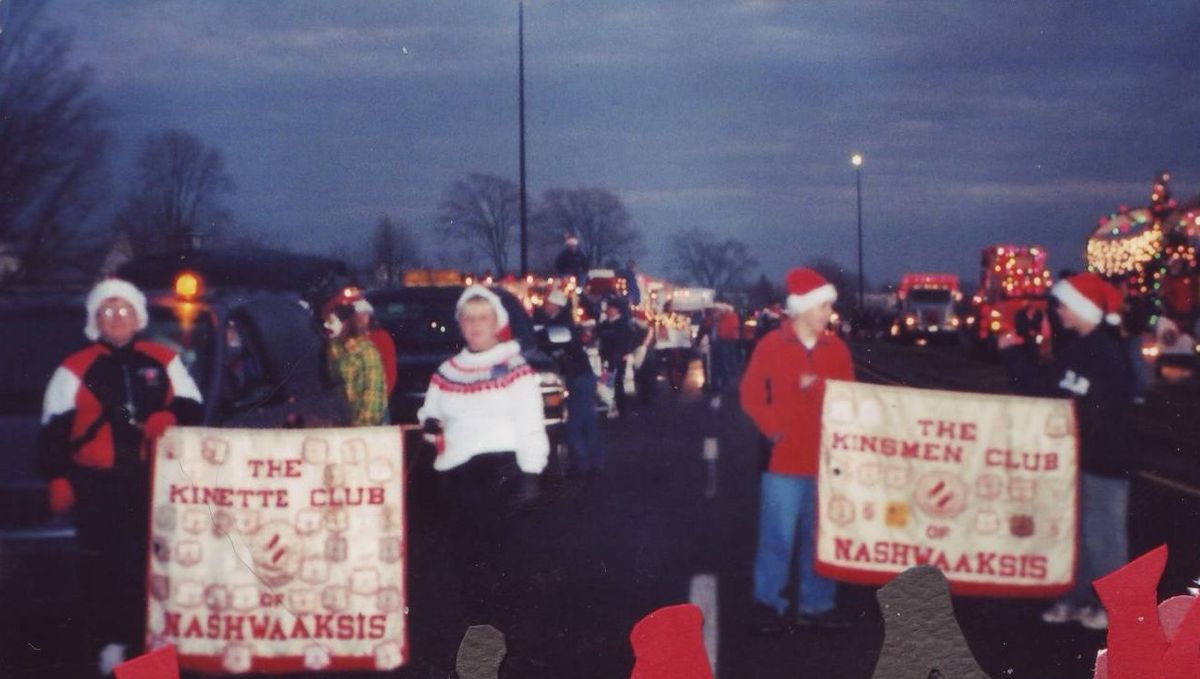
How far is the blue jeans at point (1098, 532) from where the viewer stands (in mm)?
6379

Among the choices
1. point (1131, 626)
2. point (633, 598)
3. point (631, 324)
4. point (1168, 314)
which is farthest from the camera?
point (631, 324)

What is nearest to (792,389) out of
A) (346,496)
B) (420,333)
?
(346,496)

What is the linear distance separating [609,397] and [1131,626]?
1452 centimetres

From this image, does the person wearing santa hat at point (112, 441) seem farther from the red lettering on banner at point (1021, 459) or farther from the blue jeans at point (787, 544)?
the red lettering on banner at point (1021, 459)

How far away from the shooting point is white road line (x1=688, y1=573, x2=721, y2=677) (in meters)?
6.13

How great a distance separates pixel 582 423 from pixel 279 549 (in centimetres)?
682

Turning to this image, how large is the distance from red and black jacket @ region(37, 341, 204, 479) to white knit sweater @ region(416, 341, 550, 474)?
1.06m

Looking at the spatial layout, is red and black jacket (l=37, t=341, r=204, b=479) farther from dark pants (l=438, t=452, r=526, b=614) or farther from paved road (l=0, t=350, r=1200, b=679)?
dark pants (l=438, t=452, r=526, b=614)

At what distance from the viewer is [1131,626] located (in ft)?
12.8

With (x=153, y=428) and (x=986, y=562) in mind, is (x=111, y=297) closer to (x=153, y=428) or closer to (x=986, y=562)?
(x=153, y=428)

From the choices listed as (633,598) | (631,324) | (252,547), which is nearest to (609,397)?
(631,324)

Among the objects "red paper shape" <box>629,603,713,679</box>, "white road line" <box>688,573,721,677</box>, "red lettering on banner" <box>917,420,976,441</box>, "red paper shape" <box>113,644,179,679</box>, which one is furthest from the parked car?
"red paper shape" <box>629,603,713,679</box>

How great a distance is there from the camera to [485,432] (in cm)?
573

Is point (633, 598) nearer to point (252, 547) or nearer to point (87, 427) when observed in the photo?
point (252, 547)
